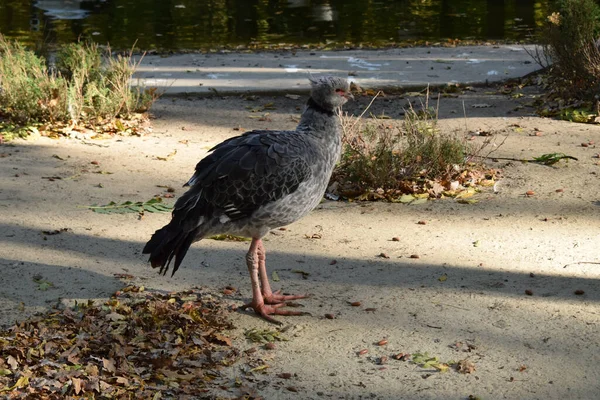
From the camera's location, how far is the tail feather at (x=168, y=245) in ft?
17.5

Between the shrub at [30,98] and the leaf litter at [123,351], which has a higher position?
the shrub at [30,98]

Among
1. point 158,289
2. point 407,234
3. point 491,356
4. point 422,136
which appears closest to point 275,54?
point 422,136

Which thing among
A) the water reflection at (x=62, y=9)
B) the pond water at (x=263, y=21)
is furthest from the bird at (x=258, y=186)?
the water reflection at (x=62, y=9)

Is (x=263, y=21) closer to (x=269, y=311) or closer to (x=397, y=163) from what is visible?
(x=397, y=163)

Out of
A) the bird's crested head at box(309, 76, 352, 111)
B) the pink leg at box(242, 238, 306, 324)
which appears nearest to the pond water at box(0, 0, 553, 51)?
the bird's crested head at box(309, 76, 352, 111)

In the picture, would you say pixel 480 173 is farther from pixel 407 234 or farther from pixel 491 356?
pixel 491 356

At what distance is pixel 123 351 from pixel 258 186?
1356 mm

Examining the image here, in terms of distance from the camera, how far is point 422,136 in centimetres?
862

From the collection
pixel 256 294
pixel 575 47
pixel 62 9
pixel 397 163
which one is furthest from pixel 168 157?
pixel 62 9

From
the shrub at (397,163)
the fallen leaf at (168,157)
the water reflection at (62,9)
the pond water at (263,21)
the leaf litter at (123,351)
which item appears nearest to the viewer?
the leaf litter at (123,351)

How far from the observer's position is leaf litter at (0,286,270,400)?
4.64 m

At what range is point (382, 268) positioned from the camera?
6551mm

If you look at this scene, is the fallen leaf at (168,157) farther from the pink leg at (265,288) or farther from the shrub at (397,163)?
the pink leg at (265,288)

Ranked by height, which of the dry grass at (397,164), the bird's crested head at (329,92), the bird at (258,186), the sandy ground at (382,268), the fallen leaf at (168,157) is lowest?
the sandy ground at (382,268)
